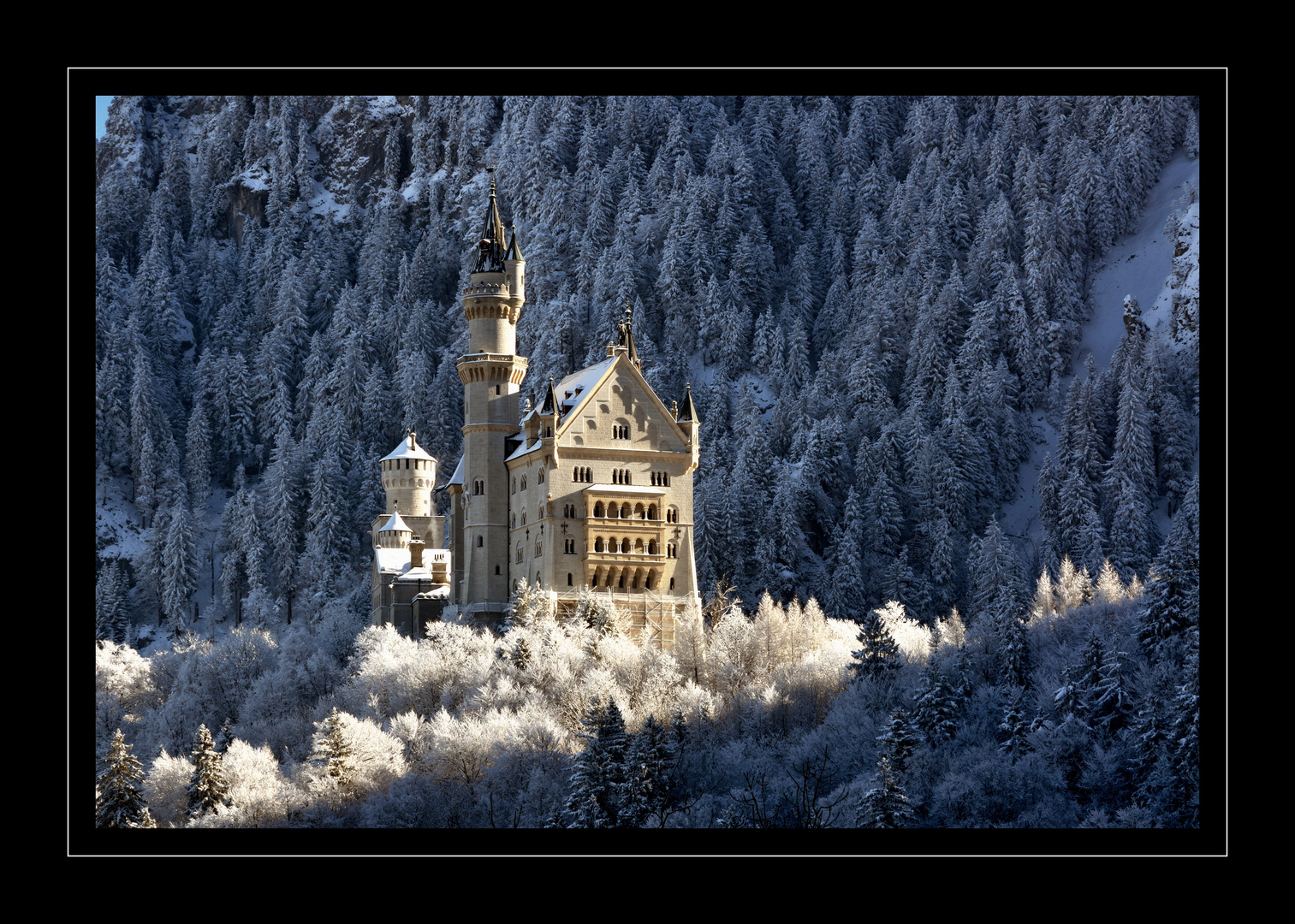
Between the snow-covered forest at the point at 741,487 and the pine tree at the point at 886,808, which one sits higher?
the snow-covered forest at the point at 741,487

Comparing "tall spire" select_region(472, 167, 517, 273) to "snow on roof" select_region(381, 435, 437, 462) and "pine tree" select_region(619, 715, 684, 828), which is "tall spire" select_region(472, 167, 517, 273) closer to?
"snow on roof" select_region(381, 435, 437, 462)

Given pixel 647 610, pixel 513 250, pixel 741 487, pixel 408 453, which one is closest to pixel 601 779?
pixel 647 610

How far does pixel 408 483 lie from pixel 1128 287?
7647 cm

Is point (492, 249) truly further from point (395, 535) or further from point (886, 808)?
point (886, 808)

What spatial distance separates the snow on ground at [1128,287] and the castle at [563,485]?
53989 mm

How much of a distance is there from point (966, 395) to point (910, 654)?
2789 inches

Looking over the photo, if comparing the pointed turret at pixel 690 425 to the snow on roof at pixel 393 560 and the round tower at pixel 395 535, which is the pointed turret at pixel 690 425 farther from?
the round tower at pixel 395 535

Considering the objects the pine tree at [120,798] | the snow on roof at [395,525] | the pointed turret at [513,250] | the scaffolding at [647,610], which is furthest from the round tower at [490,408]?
the pine tree at [120,798]

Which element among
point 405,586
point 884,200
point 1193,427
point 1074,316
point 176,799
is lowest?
point 176,799

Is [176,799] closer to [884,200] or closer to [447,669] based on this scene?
[447,669]

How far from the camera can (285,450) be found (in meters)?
164

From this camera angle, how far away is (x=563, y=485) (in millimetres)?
94125

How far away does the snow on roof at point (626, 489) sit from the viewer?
94.2 m
